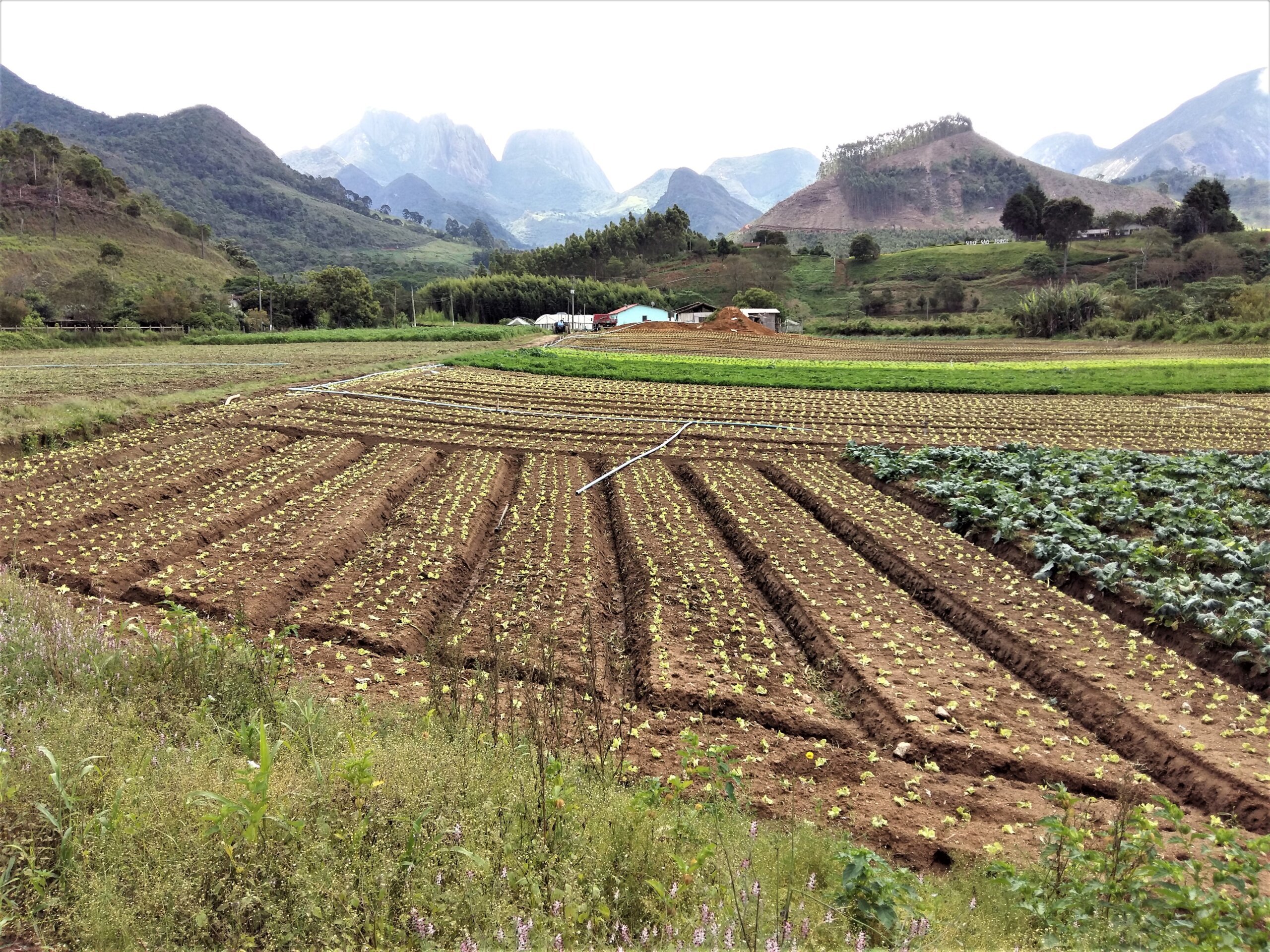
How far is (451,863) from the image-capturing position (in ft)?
9.89

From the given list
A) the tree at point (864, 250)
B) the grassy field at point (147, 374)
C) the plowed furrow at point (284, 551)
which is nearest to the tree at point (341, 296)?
the grassy field at point (147, 374)

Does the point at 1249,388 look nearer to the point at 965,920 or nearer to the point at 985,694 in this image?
the point at 985,694

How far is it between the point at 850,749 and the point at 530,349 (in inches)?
1334

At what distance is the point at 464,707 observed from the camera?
517cm

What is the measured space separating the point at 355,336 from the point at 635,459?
44128 mm

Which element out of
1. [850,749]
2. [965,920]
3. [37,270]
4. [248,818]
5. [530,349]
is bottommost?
[850,749]

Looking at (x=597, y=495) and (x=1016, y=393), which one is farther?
(x=1016, y=393)

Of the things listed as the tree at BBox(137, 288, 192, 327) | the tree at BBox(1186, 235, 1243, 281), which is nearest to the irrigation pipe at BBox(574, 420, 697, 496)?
the tree at BBox(137, 288, 192, 327)

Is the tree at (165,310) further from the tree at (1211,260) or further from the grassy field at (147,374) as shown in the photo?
the tree at (1211,260)

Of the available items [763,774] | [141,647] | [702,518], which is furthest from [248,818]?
[702,518]

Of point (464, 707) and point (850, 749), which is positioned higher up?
point (464, 707)

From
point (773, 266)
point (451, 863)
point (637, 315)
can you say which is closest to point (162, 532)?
point (451, 863)

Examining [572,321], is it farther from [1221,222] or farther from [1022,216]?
[1221,222]

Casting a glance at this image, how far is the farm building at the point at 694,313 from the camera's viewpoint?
3004 inches
